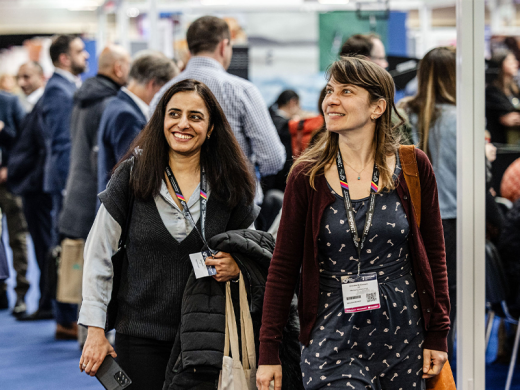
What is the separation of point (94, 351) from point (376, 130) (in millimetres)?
1133

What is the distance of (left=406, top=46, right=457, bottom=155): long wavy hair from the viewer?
3.02 m

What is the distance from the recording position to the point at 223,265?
83.9 inches

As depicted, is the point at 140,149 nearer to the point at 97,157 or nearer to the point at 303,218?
the point at 303,218

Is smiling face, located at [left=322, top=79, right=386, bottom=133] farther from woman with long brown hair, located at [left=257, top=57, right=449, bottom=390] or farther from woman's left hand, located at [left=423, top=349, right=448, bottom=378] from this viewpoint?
woman's left hand, located at [left=423, top=349, right=448, bottom=378]

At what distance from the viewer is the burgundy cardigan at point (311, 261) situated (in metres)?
1.86

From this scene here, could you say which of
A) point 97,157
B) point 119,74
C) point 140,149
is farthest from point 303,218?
point 119,74

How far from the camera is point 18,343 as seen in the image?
4.93 metres

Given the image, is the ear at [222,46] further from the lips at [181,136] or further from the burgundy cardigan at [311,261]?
the burgundy cardigan at [311,261]

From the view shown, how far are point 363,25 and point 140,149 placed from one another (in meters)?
4.65

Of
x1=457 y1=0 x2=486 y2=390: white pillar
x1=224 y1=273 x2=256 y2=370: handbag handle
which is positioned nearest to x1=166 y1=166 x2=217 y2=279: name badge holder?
x1=224 y1=273 x2=256 y2=370: handbag handle

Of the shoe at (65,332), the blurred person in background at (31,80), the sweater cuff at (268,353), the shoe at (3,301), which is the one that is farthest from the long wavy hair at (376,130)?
the blurred person in background at (31,80)

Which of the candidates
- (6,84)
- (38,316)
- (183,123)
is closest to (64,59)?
(38,316)

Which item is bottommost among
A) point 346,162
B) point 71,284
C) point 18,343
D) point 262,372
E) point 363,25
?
point 18,343

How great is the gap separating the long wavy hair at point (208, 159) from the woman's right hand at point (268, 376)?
598 mm
